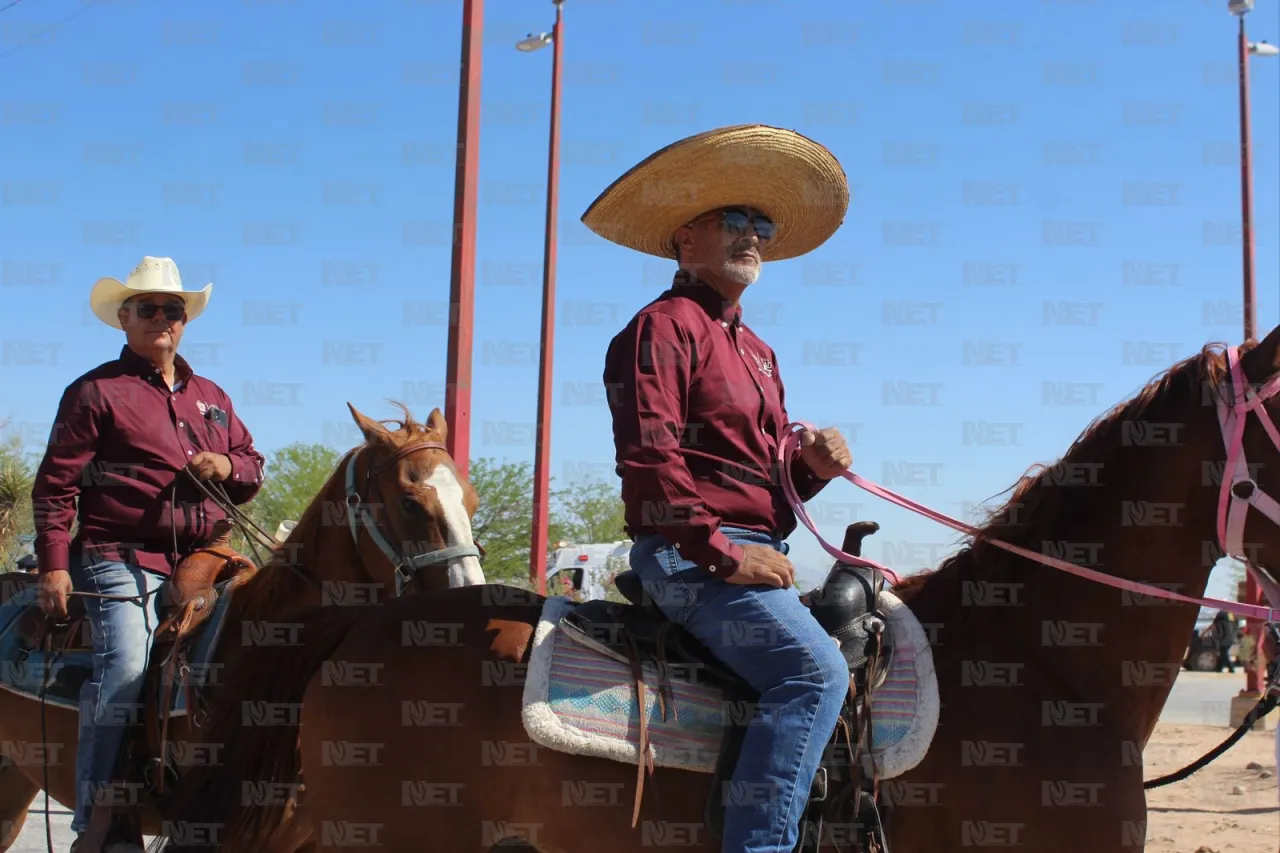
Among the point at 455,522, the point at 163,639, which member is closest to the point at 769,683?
the point at 455,522

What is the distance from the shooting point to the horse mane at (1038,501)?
3582 millimetres

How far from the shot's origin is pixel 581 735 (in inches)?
134

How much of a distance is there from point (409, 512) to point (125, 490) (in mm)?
1329

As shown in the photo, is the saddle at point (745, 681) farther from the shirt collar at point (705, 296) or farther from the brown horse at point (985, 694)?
the shirt collar at point (705, 296)

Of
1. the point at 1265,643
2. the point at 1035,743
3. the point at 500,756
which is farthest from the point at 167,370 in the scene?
the point at 1265,643

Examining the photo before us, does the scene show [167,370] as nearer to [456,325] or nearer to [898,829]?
[456,325]

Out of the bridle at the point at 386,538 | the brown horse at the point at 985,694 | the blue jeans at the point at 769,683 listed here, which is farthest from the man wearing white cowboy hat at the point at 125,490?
the blue jeans at the point at 769,683

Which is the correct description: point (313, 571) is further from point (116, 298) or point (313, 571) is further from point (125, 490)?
point (116, 298)

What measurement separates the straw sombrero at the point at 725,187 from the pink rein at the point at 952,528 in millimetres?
821

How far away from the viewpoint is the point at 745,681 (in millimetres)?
3506

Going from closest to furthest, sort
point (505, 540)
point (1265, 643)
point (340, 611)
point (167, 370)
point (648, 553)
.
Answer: point (648, 553) → point (340, 611) → point (167, 370) → point (1265, 643) → point (505, 540)

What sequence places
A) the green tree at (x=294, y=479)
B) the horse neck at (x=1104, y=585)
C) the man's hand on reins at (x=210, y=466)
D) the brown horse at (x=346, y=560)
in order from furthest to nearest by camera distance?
1. the green tree at (x=294, y=479)
2. the man's hand on reins at (x=210, y=466)
3. the brown horse at (x=346, y=560)
4. the horse neck at (x=1104, y=585)

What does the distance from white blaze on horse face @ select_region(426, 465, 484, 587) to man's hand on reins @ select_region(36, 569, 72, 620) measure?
1651mm

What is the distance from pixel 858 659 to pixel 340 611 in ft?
6.91
